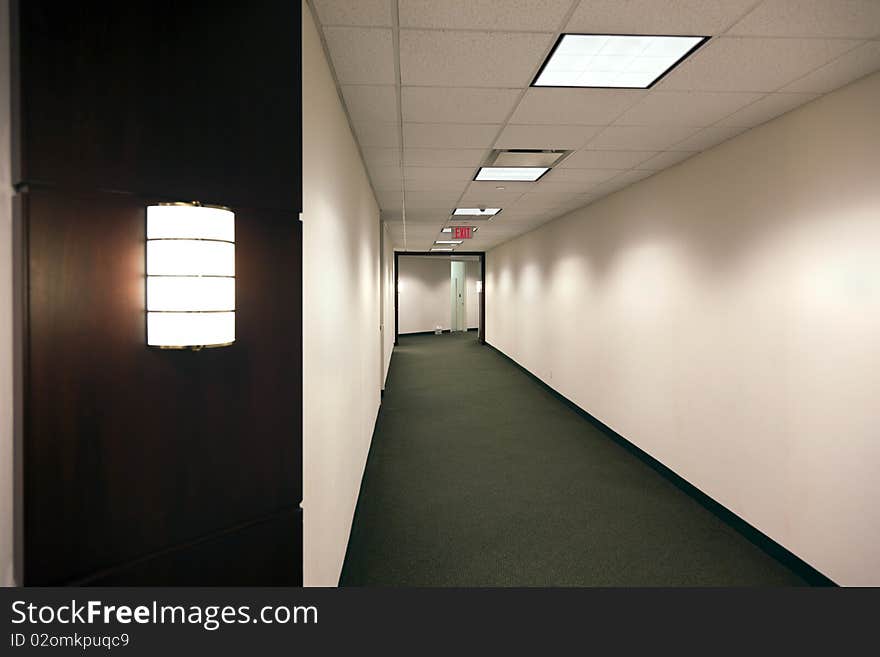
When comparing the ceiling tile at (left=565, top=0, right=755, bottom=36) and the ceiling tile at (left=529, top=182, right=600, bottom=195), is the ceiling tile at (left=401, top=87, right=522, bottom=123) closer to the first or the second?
the ceiling tile at (left=565, top=0, right=755, bottom=36)

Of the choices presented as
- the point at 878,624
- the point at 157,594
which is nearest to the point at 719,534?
the point at 878,624

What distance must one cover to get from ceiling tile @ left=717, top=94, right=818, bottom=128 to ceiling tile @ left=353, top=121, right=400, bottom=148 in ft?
6.30

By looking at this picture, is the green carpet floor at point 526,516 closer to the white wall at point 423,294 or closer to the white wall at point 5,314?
the white wall at point 5,314

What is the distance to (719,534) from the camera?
3221mm

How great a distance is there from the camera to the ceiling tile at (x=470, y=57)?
1906mm

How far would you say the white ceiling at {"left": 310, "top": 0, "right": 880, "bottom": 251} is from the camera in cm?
176

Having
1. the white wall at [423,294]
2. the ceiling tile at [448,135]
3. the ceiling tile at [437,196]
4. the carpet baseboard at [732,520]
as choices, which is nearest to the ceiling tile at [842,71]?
the ceiling tile at [448,135]

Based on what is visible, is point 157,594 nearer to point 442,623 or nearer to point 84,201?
point 442,623

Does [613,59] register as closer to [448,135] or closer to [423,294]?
[448,135]

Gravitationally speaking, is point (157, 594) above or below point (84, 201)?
below

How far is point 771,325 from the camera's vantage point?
297 centimetres

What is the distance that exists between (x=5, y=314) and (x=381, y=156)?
2984mm

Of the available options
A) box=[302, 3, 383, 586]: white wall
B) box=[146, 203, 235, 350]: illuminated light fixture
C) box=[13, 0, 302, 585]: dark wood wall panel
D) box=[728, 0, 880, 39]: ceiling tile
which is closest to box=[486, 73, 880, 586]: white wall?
box=[728, 0, 880, 39]: ceiling tile

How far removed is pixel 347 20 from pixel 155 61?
880 millimetres
